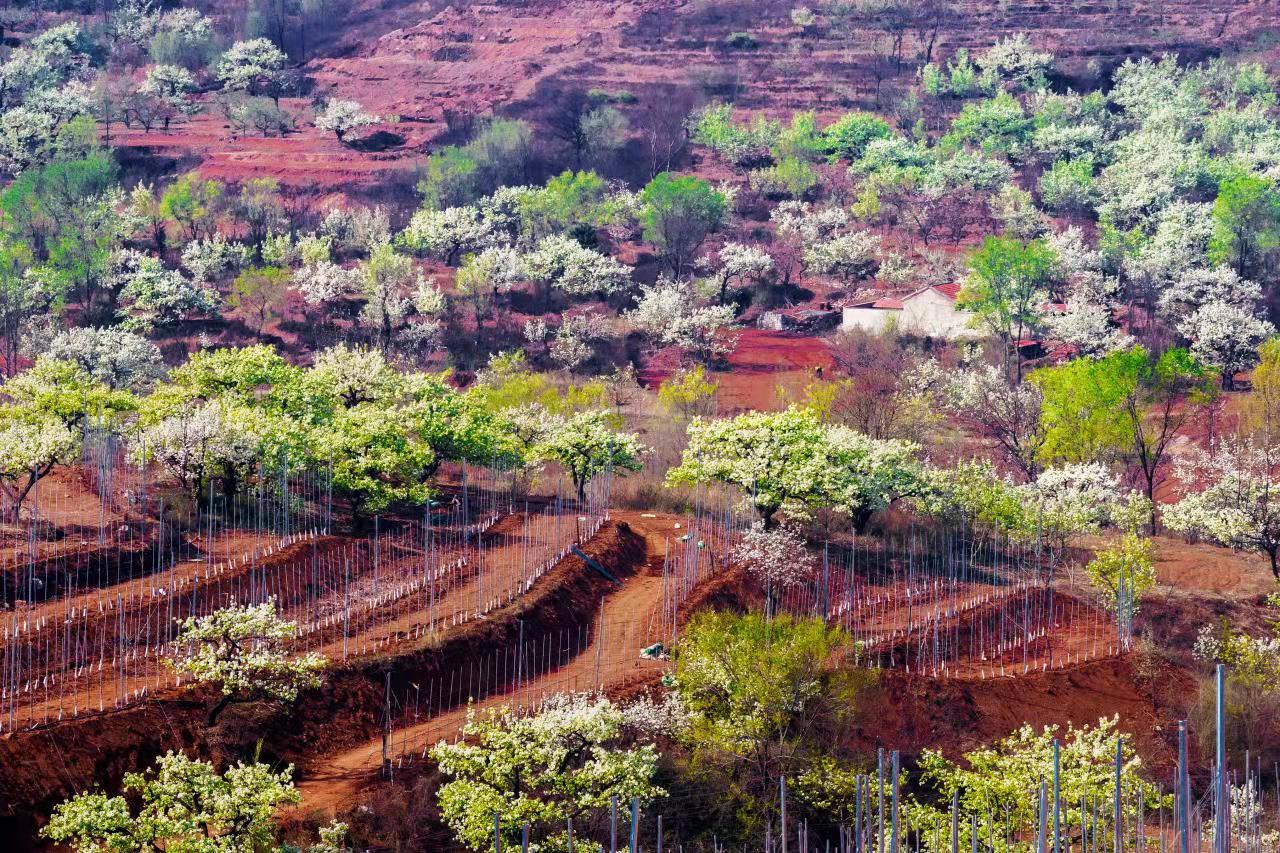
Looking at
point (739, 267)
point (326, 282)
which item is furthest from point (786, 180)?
point (326, 282)

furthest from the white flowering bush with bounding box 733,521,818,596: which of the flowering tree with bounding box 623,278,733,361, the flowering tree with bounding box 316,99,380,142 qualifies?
the flowering tree with bounding box 316,99,380,142

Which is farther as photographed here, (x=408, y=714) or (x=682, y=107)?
(x=682, y=107)

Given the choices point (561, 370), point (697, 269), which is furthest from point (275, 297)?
point (697, 269)

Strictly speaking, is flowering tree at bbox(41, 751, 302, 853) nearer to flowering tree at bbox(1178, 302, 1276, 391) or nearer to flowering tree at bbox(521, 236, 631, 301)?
flowering tree at bbox(1178, 302, 1276, 391)

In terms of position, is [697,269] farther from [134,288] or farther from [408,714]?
[408,714]

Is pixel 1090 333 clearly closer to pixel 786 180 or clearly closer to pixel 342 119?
pixel 786 180

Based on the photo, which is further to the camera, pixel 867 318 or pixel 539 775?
pixel 867 318

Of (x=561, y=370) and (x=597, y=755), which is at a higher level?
(x=597, y=755)
